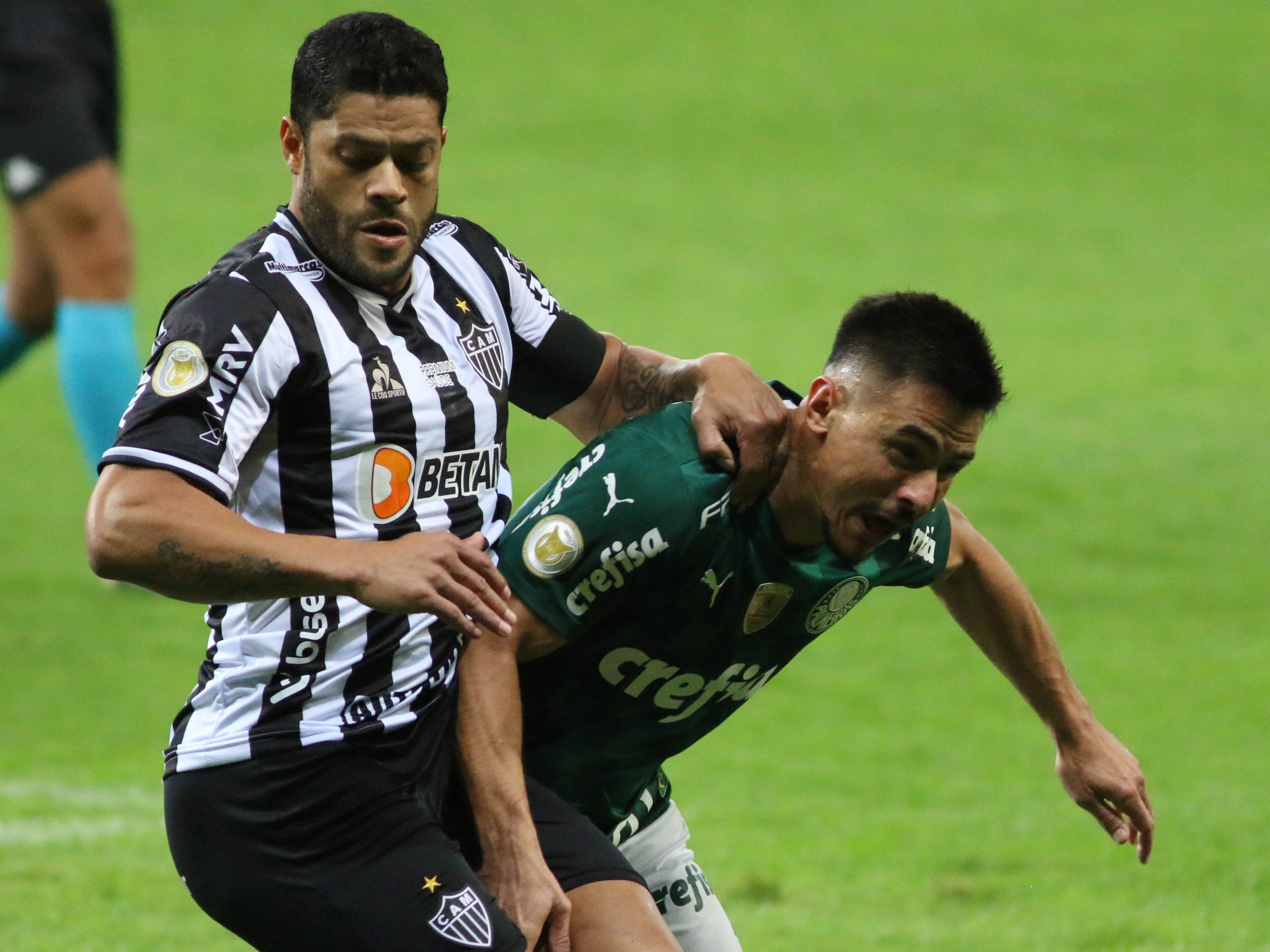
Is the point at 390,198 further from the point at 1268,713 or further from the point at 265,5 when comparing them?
the point at 265,5

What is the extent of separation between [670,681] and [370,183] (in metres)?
1.14

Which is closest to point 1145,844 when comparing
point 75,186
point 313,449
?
point 313,449

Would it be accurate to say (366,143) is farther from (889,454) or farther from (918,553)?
(918,553)

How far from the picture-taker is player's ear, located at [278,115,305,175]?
3.36 m

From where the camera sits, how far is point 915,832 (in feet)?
21.3

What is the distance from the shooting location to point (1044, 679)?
4.20m

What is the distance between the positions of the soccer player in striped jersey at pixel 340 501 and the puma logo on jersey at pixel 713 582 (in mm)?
421

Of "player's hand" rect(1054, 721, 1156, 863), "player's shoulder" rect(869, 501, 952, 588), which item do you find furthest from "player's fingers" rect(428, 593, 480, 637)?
"player's hand" rect(1054, 721, 1156, 863)

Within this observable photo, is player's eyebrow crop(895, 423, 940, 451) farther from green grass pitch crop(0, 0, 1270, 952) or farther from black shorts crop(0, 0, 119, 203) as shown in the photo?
black shorts crop(0, 0, 119, 203)

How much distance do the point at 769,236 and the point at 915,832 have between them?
1180 centimetres

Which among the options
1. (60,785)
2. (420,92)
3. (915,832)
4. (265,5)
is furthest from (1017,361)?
(265,5)

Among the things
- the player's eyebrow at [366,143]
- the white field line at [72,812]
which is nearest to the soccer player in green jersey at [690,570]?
the player's eyebrow at [366,143]

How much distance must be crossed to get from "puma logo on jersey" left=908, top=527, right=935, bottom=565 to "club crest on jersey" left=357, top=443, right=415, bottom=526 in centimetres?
114

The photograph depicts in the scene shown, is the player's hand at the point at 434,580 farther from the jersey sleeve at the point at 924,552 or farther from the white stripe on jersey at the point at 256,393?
the jersey sleeve at the point at 924,552
